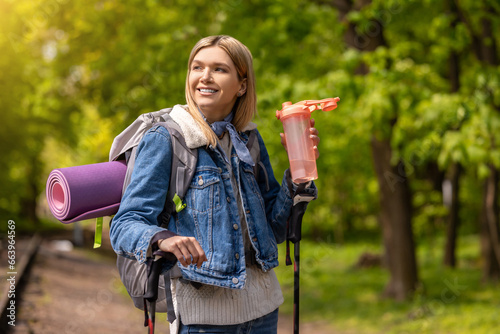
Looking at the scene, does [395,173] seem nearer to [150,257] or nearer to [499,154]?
[499,154]

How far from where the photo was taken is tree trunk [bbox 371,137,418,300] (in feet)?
31.6

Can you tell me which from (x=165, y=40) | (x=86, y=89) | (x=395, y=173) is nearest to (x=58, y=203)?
(x=165, y=40)

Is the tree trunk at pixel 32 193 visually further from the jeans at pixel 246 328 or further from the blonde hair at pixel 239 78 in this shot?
the jeans at pixel 246 328

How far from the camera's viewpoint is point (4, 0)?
830 centimetres

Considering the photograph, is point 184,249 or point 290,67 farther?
point 290,67

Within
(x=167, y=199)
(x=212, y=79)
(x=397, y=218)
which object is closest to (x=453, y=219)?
(x=397, y=218)

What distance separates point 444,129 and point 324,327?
15.3ft

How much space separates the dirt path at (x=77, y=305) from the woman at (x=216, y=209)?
5.01m

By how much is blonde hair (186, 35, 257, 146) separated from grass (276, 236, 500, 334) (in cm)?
660

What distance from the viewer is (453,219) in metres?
12.8

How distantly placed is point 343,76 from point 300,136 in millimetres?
4718

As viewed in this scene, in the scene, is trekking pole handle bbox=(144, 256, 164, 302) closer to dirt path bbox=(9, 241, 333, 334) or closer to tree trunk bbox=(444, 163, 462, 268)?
dirt path bbox=(9, 241, 333, 334)

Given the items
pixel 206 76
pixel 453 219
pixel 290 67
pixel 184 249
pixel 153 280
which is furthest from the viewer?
pixel 453 219

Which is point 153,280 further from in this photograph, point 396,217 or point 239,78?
point 396,217
